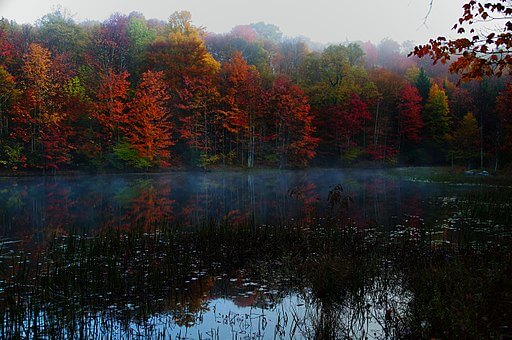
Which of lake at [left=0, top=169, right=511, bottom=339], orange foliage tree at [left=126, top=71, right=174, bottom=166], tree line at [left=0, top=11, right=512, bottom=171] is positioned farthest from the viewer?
orange foliage tree at [left=126, top=71, right=174, bottom=166]

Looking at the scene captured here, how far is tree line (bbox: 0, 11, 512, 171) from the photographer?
38250mm

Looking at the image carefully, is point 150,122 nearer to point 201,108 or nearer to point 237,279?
point 201,108

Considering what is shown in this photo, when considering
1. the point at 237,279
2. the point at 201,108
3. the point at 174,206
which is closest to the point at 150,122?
the point at 201,108

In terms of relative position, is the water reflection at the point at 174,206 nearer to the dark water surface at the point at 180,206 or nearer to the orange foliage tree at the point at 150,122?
the dark water surface at the point at 180,206

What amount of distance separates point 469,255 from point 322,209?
9.38 metres

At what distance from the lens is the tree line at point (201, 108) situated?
38.2 m

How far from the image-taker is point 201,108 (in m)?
45.1

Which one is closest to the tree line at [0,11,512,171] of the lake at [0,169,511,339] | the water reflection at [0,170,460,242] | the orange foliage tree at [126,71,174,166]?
the orange foliage tree at [126,71,174,166]

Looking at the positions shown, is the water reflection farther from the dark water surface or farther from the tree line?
the tree line

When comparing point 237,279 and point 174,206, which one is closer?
point 237,279

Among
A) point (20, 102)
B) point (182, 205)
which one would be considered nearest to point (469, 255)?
point (182, 205)

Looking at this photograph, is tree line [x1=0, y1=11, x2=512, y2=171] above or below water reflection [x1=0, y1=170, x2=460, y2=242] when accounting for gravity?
above

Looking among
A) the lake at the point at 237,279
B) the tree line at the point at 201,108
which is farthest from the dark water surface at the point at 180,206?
the tree line at the point at 201,108

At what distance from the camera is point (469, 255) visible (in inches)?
343
